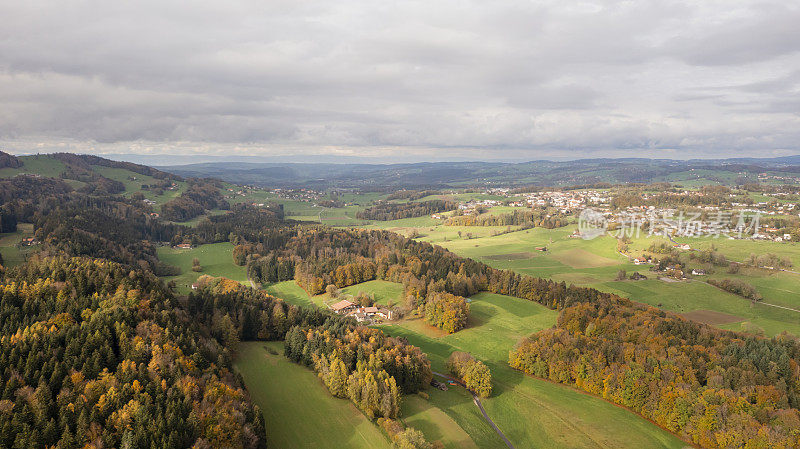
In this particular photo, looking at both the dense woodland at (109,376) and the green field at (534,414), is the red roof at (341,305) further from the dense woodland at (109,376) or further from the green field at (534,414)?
the dense woodland at (109,376)

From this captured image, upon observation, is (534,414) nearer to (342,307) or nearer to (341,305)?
(342,307)

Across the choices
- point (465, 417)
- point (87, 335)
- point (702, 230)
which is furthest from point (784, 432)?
point (702, 230)

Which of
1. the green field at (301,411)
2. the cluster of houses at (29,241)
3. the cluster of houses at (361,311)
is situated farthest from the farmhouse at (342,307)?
the cluster of houses at (29,241)

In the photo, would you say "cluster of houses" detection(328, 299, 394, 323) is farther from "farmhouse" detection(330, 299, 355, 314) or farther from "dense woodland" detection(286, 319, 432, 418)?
"dense woodland" detection(286, 319, 432, 418)

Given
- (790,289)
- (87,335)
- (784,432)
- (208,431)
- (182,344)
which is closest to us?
(208,431)

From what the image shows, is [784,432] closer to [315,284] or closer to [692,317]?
[692,317]

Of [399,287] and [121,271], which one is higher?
[121,271]
